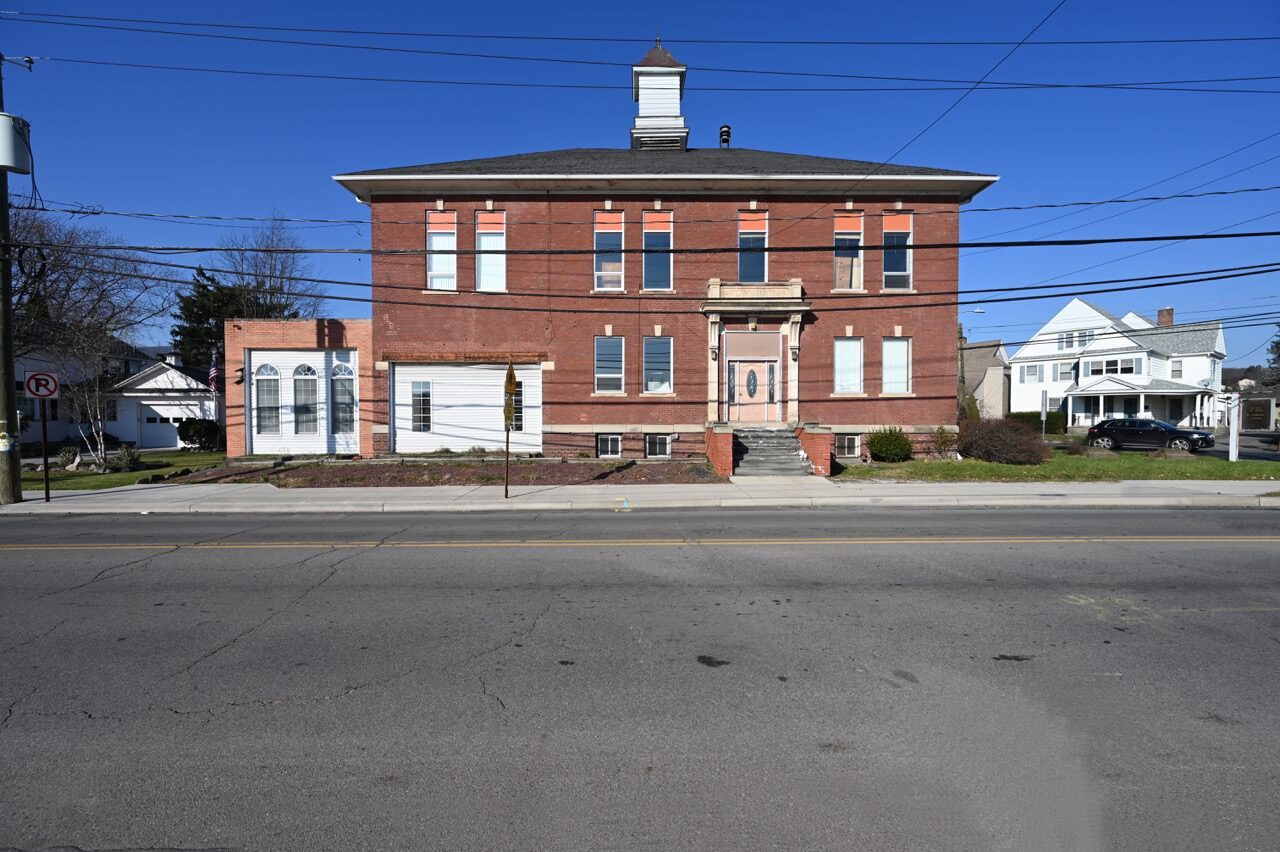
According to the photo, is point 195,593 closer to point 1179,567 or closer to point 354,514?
point 354,514

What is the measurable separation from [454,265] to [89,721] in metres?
19.5

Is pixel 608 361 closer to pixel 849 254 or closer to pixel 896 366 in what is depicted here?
pixel 849 254

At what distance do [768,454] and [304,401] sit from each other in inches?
609

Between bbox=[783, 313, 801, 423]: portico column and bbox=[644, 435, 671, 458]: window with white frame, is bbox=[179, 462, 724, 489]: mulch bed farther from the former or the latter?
bbox=[783, 313, 801, 423]: portico column

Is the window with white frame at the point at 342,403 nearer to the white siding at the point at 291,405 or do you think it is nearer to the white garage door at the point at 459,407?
the white siding at the point at 291,405

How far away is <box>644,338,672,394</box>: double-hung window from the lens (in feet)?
72.9

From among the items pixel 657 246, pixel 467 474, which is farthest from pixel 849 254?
pixel 467 474

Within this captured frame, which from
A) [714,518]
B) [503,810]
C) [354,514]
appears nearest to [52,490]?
[354,514]

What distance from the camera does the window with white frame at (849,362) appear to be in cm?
2239

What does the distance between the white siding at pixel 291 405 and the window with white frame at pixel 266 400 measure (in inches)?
3.7

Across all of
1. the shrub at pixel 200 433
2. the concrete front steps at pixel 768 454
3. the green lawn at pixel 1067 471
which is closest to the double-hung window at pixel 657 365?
the concrete front steps at pixel 768 454

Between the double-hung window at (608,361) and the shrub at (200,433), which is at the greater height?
the double-hung window at (608,361)

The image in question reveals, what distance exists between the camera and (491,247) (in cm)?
2189

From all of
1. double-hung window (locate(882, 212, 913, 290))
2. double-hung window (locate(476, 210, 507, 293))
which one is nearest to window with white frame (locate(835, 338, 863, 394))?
double-hung window (locate(882, 212, 913, 290))
